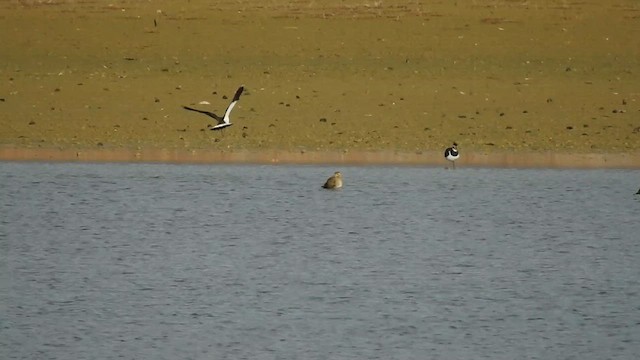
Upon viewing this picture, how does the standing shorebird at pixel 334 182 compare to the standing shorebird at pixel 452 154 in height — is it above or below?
below

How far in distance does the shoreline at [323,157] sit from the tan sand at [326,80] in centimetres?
4

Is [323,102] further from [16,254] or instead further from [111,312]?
[111,312]

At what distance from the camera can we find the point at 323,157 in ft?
91.0

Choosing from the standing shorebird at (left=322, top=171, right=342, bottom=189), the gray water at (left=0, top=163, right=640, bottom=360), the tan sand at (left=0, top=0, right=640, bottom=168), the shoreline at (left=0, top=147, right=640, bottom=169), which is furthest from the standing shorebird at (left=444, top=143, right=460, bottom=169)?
the standing shorebird at (left=322, top=171, right=342, bottom=189)

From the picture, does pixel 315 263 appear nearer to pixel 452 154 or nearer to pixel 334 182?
pixel 334 182

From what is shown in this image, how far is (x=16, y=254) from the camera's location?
19.1 metres

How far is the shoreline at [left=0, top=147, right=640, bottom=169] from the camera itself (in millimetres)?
27438

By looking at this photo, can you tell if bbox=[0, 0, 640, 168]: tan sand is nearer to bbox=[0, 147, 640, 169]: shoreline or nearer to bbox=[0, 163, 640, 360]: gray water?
bbox=[0, 147, 640, 169]: shoreline

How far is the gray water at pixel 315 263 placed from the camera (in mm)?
14562

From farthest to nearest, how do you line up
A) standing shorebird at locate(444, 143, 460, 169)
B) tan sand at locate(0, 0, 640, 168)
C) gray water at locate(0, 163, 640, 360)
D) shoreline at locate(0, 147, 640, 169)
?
tan sand at locate(0, 0, 640, 168), shoreline at locate(0, 147, 640, 169), standing shorebird at locate(444, 143, 460, 169), gray water at locate(0, 163, 640, 360)

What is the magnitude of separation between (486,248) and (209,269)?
12.1 feet

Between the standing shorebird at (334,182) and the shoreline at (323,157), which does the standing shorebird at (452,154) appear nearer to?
the shoreline at (323,157)

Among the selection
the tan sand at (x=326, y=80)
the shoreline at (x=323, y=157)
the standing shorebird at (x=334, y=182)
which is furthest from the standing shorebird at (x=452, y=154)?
the standing shorebird at (x=334, y=182)

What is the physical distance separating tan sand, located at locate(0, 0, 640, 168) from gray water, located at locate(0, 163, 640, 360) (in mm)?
1115
